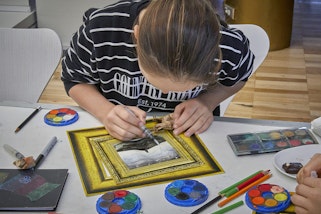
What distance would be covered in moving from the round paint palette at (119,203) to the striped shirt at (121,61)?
417 millimetres

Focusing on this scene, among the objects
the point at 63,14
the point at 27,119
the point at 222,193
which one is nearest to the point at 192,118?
the point at 222,193

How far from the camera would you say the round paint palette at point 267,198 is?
2.87 ft

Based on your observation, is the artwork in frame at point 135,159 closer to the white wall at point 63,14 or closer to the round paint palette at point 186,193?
the round paint palette at point 186,193

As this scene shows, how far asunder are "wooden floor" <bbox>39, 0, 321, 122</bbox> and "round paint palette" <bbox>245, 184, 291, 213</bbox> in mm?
1660

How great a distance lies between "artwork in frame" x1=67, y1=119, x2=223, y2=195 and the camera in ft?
3.15

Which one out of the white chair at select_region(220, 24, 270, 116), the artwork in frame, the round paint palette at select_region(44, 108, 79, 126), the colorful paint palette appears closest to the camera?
the artwork in frame

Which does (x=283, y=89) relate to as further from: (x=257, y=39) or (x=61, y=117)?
(x=61, y=117)

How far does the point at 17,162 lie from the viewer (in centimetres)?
101

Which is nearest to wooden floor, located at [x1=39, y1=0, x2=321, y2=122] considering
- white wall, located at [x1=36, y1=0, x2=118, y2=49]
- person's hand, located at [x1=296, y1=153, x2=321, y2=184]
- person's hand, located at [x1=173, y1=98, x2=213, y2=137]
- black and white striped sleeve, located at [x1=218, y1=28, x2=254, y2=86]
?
white wall, located at [x1=36, y1=0, x2=118, y2=49]

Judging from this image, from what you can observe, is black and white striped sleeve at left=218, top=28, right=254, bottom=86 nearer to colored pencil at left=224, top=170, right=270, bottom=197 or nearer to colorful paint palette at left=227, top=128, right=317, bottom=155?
colorful paint palette at left=227, top=128, right=317, bottom=155

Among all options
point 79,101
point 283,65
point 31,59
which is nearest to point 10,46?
point 31,59

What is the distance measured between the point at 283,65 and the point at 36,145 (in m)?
2.53

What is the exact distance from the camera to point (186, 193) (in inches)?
36.0

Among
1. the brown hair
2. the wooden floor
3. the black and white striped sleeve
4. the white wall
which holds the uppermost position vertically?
the brown hair
